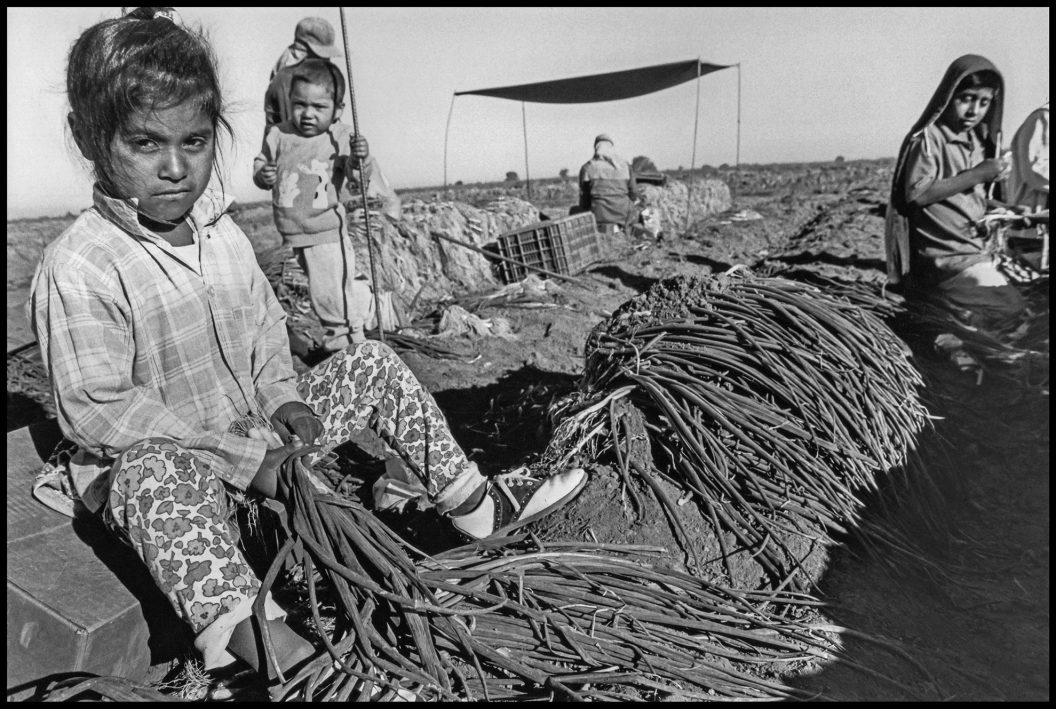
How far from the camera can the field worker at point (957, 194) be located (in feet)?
10.2

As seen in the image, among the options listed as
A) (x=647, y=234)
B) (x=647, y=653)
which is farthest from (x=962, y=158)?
(x=647, y=234)

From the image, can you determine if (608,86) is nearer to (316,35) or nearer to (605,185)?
(605,185)

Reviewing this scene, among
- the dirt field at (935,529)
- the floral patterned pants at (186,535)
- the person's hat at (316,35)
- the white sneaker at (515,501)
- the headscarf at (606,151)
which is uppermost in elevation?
the person's hat at (316,35)

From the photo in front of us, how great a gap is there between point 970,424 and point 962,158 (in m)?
1.50

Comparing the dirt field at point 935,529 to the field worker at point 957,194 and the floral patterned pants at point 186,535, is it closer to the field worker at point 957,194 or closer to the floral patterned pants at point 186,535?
the field worker at point 957,194

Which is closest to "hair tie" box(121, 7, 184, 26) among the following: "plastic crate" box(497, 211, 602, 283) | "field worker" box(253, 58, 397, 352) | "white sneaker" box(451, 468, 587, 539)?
"white sneaker" box(451, 468, 587, 539)

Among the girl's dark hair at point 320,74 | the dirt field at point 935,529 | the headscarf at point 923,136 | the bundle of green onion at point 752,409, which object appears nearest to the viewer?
the dirt field at point 935,529

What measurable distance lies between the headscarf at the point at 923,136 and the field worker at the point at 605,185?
5870 mm

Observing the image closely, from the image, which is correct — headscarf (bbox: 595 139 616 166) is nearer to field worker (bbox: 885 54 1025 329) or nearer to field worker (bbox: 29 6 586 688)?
field worker (bbox: 885 54 1025 329)

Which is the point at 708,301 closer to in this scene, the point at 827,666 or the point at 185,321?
the point at 827,666

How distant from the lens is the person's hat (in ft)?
12.8

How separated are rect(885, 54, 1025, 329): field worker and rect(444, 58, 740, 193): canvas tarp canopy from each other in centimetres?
685

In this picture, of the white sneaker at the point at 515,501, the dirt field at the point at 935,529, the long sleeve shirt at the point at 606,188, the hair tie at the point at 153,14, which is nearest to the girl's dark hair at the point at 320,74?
the dirt field at the point at 935,529

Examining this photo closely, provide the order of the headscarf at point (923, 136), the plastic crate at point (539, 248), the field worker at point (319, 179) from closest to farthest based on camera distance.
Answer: the headscarf at point (923, 136), the field worker at point (319, 179), the plastic crate at point (539, 248)
